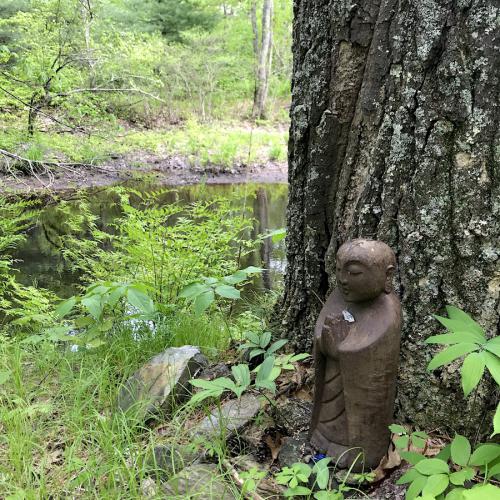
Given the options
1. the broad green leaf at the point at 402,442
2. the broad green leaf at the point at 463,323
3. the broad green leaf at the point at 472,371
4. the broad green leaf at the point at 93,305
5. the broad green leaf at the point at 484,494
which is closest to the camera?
the broad green leaf at the point at 484,494

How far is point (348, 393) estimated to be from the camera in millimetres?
1682

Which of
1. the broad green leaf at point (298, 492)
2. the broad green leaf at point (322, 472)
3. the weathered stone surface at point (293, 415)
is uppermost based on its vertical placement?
the broad green leaf at point (322, 472)

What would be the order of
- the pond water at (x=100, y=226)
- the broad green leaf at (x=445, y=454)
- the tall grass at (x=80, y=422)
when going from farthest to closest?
the pond water at (x=100, y=226) < the tall grass at (x=80, y=422) < the broad green leaf at (x=445, y=454)

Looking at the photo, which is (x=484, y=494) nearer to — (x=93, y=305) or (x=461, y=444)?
(x=461, y=444)

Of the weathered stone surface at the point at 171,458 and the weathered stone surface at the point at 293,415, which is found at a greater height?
the weathered stone surface at the point at 293,415

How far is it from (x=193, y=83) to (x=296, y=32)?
53.8 ft

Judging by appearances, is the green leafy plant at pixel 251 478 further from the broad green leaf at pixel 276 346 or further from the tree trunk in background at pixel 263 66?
the tree trunk in background at pixel 263 66

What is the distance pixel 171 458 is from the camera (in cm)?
186

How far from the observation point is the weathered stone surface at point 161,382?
7.38 ft

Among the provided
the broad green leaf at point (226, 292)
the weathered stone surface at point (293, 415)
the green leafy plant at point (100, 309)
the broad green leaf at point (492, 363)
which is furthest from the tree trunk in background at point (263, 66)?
the broad green leaf at point (492, 363)

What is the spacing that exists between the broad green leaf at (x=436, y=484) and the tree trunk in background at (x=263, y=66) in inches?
724

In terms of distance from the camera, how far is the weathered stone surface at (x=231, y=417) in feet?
6.64

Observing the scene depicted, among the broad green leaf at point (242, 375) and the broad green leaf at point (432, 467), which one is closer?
the broad green leaf at point (432, 467)

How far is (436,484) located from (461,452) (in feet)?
0.49
